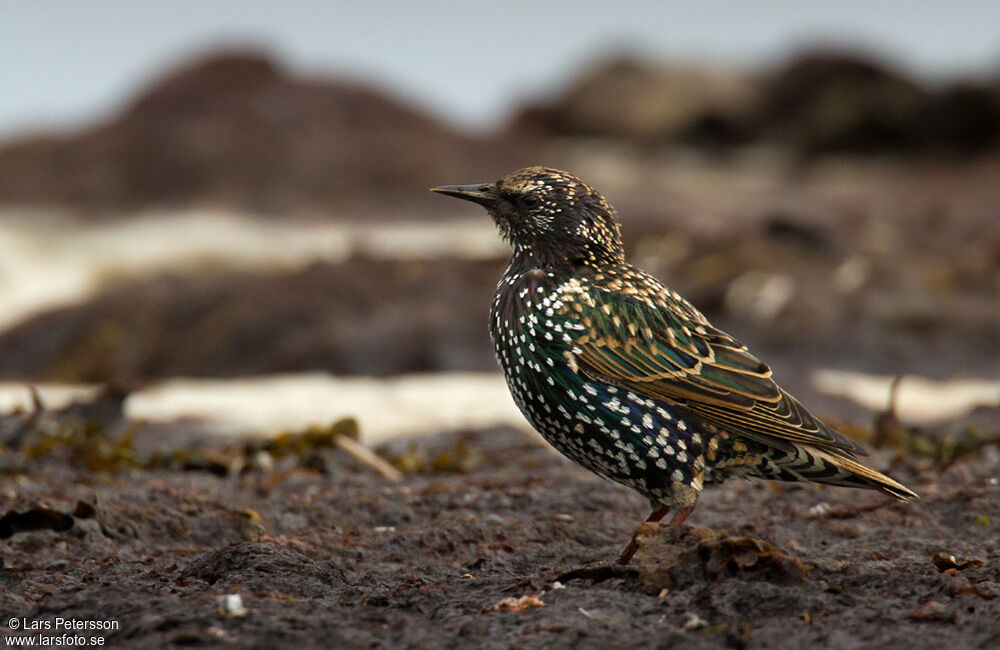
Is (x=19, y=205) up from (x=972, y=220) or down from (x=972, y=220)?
down

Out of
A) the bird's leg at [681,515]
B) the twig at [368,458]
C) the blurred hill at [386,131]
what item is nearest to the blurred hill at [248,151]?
the blurred hill at [386,131]

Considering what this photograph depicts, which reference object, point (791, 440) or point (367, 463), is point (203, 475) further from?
point (791, 440)

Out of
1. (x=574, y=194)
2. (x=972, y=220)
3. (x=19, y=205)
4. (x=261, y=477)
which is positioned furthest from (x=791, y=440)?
(x=19, y=205)

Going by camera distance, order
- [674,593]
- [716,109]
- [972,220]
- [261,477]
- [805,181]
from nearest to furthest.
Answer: [674,593]
[261,477]
[972,220]
[805,181]
[716,109]

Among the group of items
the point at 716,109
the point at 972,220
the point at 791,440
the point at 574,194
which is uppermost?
the point at 716,109

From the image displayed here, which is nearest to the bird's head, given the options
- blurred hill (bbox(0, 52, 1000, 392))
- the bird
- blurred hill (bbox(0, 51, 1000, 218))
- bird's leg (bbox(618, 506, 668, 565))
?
the bird

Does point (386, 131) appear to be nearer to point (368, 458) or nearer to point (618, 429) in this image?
point (368, 458)

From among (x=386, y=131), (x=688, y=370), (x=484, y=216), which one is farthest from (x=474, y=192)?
(x=386, y=131)

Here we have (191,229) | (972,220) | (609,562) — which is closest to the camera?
(609,562)
